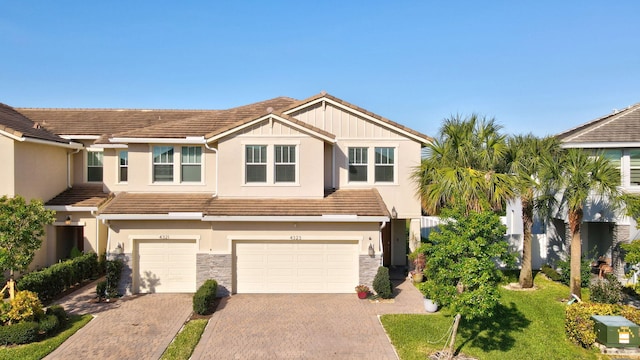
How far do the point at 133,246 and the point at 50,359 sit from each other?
5.72 metres

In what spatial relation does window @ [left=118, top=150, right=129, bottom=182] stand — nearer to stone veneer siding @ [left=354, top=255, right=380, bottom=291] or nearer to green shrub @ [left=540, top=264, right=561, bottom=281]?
stone veneer siding @ [left=354, top=255, right=380, bottom=291]

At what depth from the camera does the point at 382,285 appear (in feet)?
47.6

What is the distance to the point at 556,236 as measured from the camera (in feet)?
62.8

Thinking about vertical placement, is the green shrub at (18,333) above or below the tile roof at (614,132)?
below

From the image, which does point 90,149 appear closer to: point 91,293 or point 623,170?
point 91,293

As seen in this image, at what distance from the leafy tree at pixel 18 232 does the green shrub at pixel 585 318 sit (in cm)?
1568

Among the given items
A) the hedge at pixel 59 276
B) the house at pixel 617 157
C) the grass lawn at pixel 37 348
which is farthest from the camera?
the house at pixel 617 157

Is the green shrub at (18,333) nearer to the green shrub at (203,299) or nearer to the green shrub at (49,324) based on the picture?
the green shrub at (49,324)

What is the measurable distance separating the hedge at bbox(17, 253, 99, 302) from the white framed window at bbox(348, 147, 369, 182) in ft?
38.3

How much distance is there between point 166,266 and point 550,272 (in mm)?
15821

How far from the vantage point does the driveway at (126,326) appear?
10.3 m

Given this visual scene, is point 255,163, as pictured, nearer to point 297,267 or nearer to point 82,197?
point 297,267

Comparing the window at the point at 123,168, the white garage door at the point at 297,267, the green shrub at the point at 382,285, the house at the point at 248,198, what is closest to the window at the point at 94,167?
the house at the point at 248,198

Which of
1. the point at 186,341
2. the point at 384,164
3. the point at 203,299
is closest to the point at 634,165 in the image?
the point at 384,164
